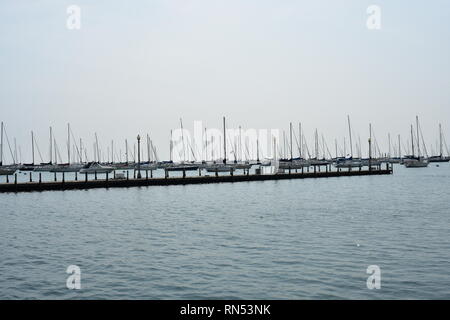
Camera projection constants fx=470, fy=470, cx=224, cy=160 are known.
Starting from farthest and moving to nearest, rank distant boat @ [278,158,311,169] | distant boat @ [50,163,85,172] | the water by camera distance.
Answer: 1. distant boat @ [50,163,85,172]
2. distant boat @ [278,158,311,169]
3. the water

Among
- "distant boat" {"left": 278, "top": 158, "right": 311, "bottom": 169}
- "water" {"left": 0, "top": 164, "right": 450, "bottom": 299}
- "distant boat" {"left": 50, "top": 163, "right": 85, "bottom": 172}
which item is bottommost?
"water" {"left": 0, "top": 164, "right": 450, "bottom": 299}

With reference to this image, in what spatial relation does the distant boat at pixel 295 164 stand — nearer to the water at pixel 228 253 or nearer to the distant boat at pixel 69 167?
the distant boat at pixel 69 167

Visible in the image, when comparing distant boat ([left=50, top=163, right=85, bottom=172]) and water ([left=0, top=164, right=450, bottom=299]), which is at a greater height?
distant boat ([left=50, top=163, right=85, bottom=172])

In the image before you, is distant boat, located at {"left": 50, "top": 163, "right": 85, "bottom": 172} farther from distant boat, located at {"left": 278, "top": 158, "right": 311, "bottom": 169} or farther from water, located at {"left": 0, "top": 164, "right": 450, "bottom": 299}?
water, located at {"left": 0, "top": 164, "right": 450, "bottom": 299}

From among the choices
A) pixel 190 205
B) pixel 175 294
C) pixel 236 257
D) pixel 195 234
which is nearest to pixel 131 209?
pixel 190 205

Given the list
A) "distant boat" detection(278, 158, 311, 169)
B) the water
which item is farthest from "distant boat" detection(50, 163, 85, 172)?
the water

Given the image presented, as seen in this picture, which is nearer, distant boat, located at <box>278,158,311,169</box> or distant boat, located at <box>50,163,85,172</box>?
distant boat, located at <box>278,158,311,169</box>

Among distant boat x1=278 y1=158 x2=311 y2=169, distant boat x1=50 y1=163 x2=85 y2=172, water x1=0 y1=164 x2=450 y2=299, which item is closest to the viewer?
water x1=0 y1=164 x2=450 y2=299

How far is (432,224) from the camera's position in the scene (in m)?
32.4

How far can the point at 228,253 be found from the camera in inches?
896

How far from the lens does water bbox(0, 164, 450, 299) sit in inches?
646

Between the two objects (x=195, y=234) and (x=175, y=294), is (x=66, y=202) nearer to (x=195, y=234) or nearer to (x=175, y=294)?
(x=195, y=234)

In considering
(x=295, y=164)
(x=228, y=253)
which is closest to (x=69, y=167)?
(x=295, y=164)

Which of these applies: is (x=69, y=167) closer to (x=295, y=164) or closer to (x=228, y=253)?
(x=295, y=164)
